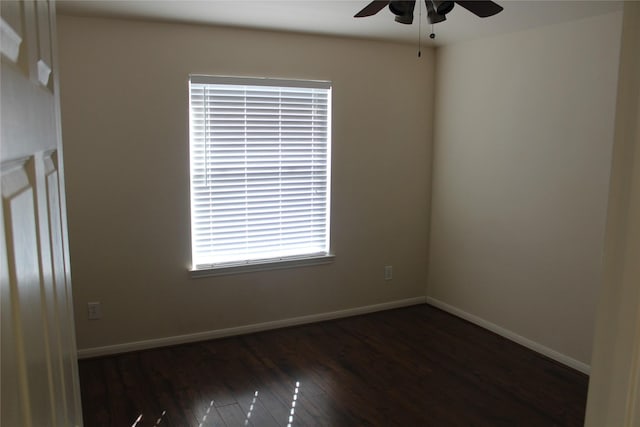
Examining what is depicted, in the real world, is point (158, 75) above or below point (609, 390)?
above

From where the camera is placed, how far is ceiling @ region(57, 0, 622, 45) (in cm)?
302

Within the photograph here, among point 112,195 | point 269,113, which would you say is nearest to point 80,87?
point 112,195

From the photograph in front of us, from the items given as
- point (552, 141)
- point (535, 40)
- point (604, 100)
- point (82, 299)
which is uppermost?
point (535, 40)

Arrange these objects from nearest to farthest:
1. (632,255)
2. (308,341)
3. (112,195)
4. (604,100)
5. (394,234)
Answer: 1. (632,255)
2. (604,100)
3. (112,195)
4. (308,341)
5. (394,234)

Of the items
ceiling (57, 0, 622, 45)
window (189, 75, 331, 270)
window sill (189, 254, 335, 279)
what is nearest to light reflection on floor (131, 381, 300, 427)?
window sill (189, 254, 335, 279)

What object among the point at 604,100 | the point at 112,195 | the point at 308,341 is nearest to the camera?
the point at 604,100

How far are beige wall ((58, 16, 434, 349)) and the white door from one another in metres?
2.82

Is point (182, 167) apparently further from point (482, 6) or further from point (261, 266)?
point (482, 6)

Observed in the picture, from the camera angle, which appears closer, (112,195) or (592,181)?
(592,181)

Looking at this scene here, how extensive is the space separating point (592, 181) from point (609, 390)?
2830 mm

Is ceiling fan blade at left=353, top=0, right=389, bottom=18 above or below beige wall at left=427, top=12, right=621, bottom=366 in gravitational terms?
above

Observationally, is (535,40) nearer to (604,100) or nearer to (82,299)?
(604,100)

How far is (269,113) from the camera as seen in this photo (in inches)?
155

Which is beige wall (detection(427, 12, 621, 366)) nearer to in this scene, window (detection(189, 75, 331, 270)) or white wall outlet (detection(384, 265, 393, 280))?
white wall outlet (detection(384, 265, 393, 280))
